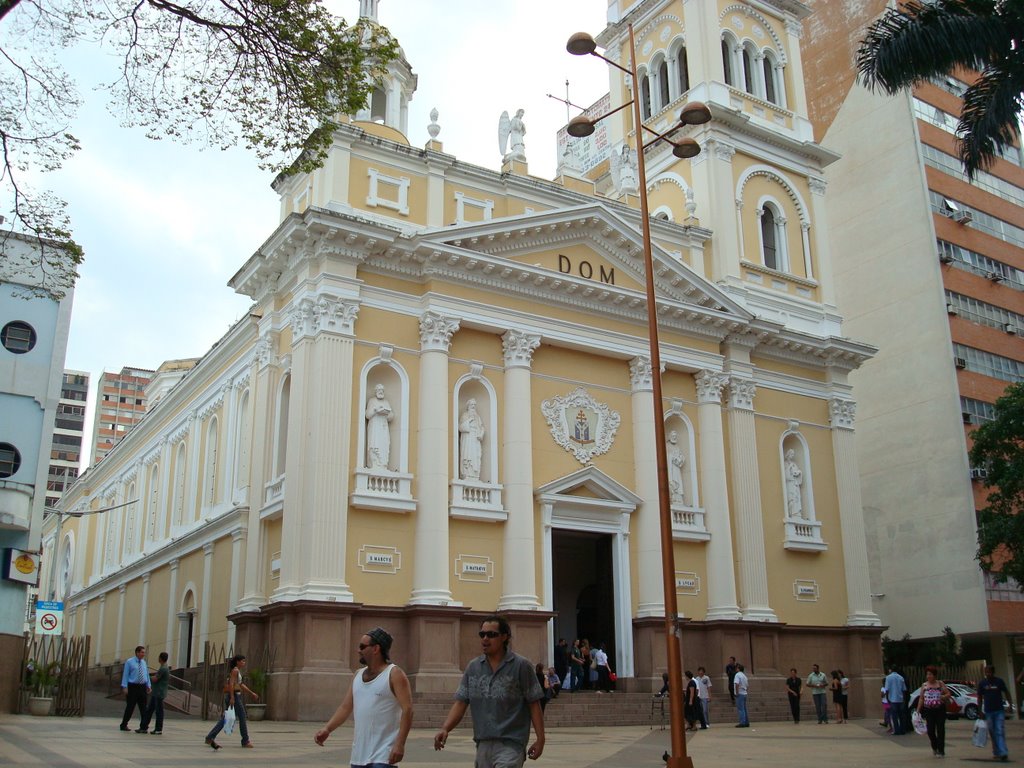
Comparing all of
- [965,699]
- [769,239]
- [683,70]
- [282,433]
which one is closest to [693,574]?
[965,699]

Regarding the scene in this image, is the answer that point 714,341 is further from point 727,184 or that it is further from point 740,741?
point 740,741

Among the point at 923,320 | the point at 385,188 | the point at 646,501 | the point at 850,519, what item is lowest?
the point at 646,501

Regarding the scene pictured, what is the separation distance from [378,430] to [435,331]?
9.05 feet

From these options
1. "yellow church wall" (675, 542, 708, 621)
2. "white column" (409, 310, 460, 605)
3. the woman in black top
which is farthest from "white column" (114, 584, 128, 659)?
the woman in black top

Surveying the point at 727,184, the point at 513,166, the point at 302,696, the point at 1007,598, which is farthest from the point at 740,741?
the point at 1007,598

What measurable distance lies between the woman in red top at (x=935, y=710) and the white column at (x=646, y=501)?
9.87 metres

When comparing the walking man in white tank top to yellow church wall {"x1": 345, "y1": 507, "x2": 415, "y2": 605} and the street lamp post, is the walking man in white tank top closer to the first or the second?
the street lamp post

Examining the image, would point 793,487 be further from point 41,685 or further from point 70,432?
point 70,432

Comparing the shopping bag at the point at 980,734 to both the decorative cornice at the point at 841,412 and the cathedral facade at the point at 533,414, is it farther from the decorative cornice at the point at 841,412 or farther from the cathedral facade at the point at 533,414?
the decorative cornice at the point at 841,412

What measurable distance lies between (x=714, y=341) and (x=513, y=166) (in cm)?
746

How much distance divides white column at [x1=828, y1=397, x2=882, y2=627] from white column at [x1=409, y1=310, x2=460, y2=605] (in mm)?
13390

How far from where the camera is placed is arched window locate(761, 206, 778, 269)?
33375 mm

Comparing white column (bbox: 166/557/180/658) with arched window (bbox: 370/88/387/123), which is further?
white column (bbox: 166/557/180/658)

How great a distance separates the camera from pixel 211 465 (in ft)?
104
